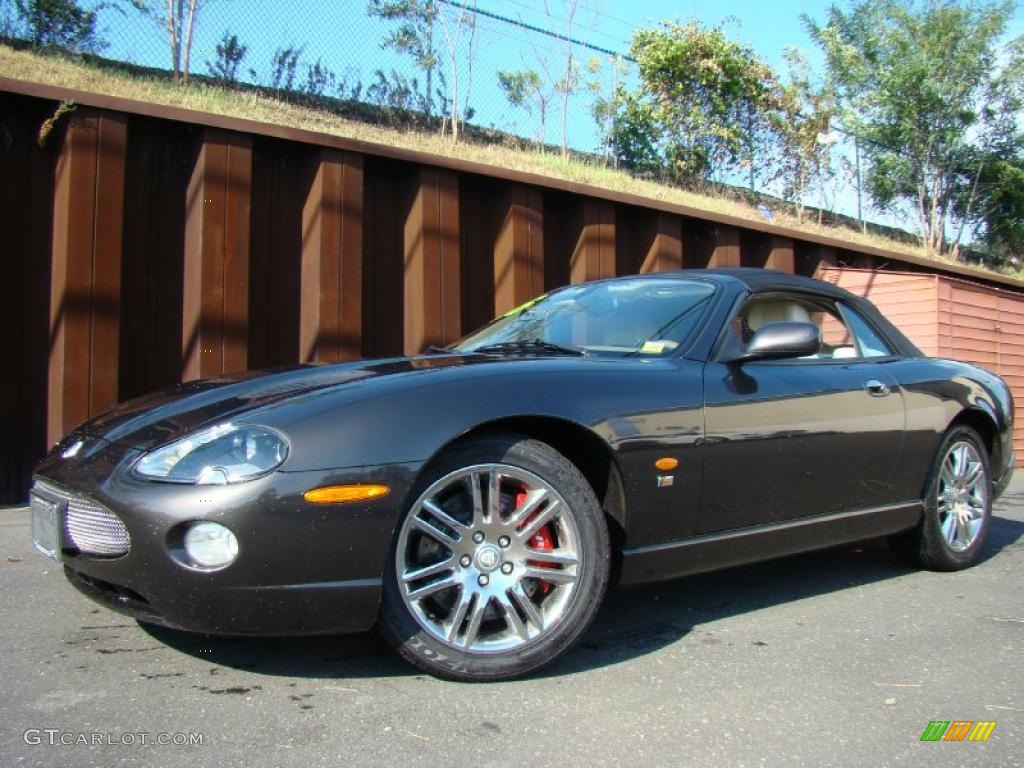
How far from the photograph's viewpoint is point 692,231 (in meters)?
9.83

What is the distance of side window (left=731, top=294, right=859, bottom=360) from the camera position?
3.71 m

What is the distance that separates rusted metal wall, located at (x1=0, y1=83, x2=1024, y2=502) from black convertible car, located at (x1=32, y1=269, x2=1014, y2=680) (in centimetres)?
319

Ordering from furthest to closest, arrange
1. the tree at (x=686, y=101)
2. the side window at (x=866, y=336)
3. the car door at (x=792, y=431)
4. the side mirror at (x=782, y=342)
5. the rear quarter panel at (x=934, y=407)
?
the tree at (x=686, y=101) → the side window at (x=866, y=336) → the rear quarter panel at (x=934, y=407) → the side mirror at (x=782, y=342) → the car door at (x=792, y=431)

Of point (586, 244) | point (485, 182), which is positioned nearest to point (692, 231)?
point (586, 244)

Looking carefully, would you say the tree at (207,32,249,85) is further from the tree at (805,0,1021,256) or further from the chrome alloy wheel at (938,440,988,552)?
the tree at (805,0,1021,256)

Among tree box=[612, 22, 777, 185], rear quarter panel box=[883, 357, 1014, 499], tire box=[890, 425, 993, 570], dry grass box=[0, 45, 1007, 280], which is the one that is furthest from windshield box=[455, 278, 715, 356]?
tree box=[612, 22, 777, 185]

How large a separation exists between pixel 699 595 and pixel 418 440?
183 cm

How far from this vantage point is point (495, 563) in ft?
8.72

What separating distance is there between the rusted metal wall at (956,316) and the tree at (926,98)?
12143 millimetres

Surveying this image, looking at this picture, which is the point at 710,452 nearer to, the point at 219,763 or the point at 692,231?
the point at 219,763

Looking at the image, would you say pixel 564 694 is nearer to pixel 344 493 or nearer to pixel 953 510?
pixel 344 493

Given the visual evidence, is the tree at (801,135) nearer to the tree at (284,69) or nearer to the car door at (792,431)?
the tree at (284,69)

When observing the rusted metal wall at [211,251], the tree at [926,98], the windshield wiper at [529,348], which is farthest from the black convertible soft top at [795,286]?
the tree at [926,98]

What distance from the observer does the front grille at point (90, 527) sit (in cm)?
244
